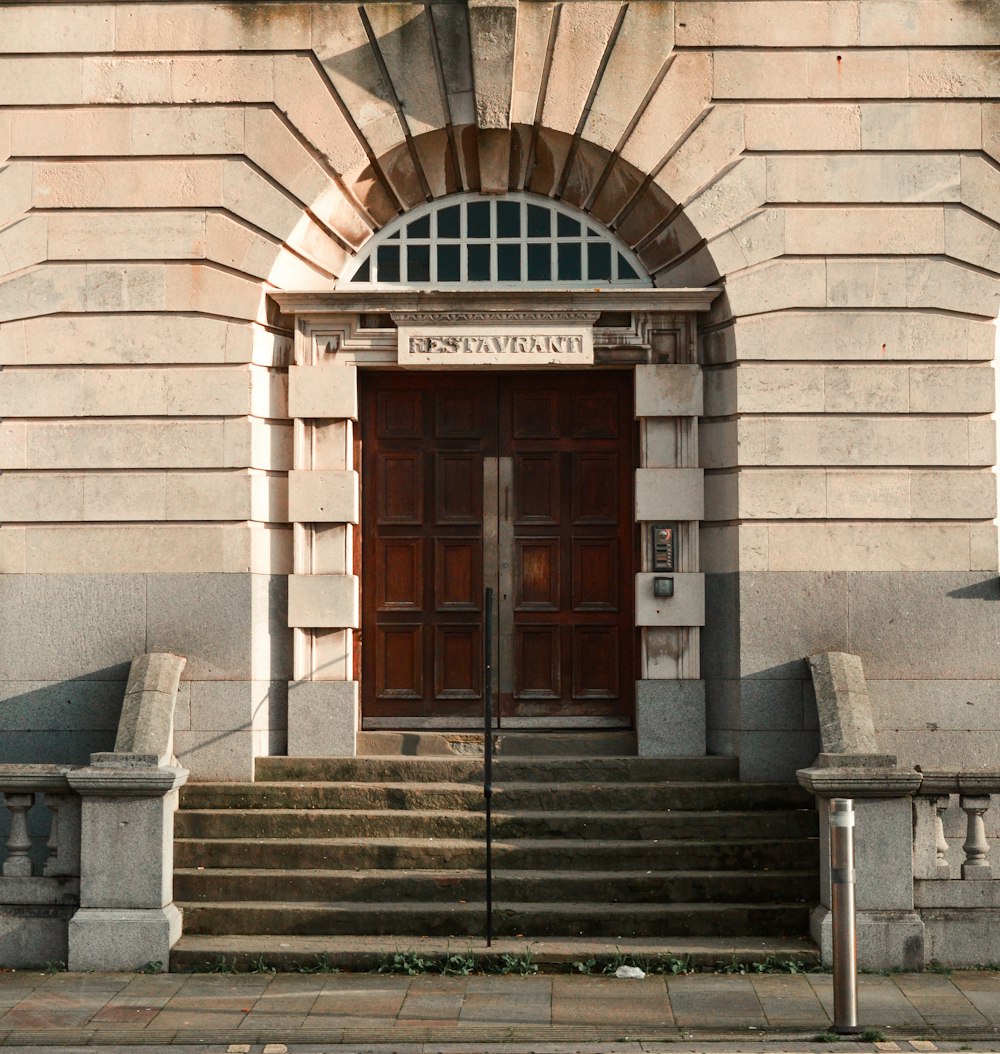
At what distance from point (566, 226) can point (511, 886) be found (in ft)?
18.6

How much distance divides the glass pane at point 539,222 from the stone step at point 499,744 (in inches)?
169

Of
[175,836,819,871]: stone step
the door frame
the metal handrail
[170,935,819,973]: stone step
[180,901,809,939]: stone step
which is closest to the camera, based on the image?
[170,935,819,973]: stone step

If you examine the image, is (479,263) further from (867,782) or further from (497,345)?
(867,782)

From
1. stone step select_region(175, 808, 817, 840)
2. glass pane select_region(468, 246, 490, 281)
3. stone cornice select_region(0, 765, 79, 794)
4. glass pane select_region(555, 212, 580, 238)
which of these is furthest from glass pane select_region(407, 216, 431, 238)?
stone cornice select_region(0, 765, 79, 794)

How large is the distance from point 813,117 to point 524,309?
2.81 m

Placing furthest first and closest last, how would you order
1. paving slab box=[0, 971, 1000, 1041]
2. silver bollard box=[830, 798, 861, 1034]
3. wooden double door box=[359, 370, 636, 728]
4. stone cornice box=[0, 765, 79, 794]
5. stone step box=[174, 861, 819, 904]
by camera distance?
wooden double door box=[359, 370, 636, 728] → stone step box=[174, 861, 819, 904] → stone cornice box=[0, 765, 79, 794] → paving slab box=[0, 971, 1000, 1041] → silver bollard box=[830, 798, 861, 1034]

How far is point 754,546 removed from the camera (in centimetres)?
1233

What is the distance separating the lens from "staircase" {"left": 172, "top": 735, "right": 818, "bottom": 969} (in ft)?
35.9

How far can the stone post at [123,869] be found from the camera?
416 inches

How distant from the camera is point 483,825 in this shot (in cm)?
1162

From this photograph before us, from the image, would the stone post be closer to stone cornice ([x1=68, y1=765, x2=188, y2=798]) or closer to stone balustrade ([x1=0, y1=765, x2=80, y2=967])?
stone cornice ([x1=68, y1=765, x2=188, y2=798])

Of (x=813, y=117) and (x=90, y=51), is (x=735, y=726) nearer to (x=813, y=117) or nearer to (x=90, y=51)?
(x=813, y=117)

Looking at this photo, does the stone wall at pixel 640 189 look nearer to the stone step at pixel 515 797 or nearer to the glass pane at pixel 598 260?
the stone step at pixel 515 797

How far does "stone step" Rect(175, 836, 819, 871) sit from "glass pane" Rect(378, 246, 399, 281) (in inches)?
191
